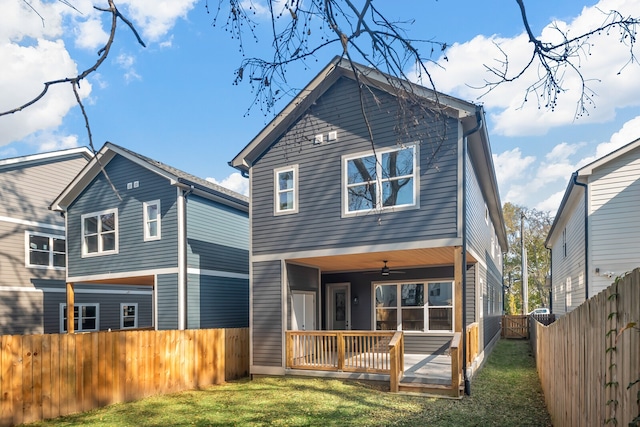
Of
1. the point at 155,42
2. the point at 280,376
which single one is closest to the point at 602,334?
the point at 155,42

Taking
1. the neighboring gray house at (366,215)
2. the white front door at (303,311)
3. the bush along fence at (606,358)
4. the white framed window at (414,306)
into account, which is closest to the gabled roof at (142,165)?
the neighboring gray house at (366,215)

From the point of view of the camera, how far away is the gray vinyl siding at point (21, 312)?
15.6 metres

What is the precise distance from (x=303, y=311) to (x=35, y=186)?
11890 millimetres

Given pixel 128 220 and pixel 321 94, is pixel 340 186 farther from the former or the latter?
pixel 128 220

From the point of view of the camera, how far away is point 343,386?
9.89 m

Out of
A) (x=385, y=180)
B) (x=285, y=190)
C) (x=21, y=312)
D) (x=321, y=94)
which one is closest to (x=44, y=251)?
(x=21, y=312)

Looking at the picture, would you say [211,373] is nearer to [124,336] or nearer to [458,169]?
[124,336]

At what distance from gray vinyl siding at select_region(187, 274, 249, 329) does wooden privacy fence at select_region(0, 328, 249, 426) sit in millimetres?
2258

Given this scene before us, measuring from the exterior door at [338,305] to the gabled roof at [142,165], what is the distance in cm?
448

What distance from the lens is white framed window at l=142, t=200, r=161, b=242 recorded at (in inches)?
552

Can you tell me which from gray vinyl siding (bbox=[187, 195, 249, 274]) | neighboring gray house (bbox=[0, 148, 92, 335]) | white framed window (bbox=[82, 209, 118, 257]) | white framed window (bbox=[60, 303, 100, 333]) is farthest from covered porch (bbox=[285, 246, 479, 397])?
neighboring gray house (bbox=[0, 148, 92, 335])

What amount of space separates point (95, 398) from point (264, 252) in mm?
4895

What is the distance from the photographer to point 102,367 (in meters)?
8.87

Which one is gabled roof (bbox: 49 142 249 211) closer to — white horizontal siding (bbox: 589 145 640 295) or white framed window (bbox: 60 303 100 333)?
white framed window (bbox: 60 303 100 333)
